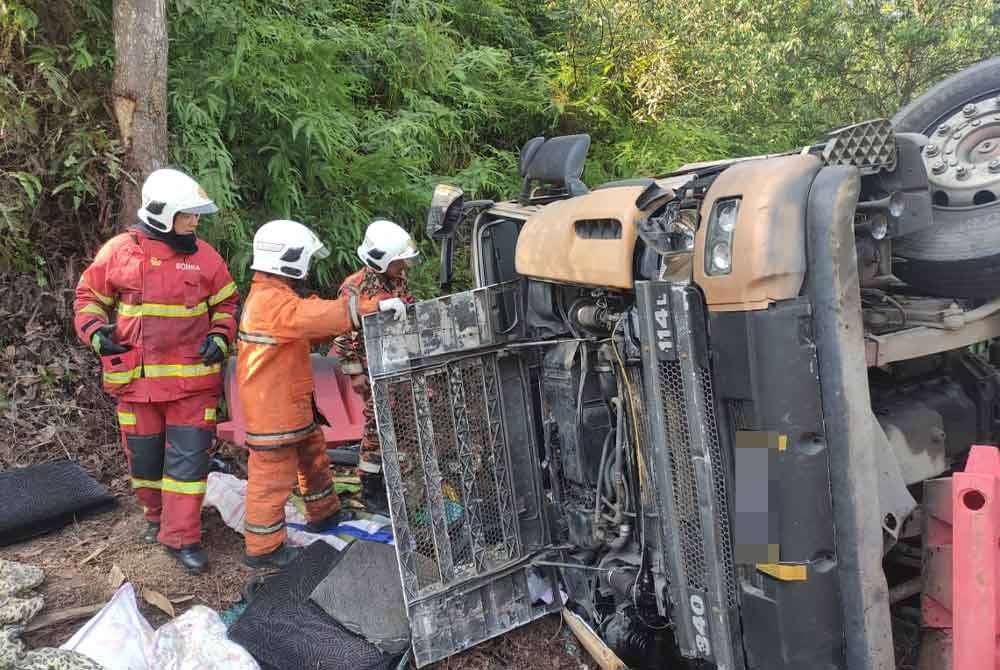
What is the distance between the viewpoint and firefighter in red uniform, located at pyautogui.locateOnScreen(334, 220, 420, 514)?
4523mm

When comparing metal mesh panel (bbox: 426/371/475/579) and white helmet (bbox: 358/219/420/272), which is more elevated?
white helmet (bbox: 358/219/420/272)

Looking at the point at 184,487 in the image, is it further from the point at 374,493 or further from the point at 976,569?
the point at 976,569

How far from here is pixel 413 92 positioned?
7.18 m

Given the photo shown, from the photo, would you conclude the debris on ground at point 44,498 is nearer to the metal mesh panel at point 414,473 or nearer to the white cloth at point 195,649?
the white cloth at point 195,649

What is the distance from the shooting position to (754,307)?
214 cm

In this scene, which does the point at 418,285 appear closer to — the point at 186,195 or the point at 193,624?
the point at 186,195

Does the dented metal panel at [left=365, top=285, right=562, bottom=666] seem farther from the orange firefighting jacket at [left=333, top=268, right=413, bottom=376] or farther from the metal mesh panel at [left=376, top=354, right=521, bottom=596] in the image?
the orange firefighting jacket at [left=333, top=268, right=413, bottom=376]

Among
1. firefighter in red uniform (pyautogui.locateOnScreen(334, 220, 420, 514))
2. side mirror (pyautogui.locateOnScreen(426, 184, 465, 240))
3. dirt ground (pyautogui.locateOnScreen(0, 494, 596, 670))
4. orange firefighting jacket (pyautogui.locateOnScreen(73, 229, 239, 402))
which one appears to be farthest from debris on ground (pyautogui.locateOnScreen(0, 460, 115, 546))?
Result: side mirror (pyautogui.locateOnScreen(426, 184, 465, 240))

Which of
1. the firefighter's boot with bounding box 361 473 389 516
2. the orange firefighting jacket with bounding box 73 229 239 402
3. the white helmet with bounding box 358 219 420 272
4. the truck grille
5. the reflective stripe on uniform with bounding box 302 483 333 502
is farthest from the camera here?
the firefighter's boot with bounding box 361 473 389 516

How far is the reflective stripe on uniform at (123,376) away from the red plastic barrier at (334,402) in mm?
1387

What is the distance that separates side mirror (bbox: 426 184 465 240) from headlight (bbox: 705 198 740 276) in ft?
5.52

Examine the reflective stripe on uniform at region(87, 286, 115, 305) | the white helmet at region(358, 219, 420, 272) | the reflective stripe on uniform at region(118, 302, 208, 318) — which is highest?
the white helmet at region(358, 219, 420, 272)

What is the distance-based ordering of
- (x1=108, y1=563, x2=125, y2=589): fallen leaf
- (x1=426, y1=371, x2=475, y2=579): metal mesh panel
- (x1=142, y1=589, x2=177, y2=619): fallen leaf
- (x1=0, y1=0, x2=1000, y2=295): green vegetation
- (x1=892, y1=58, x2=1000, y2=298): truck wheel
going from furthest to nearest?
(x1=0, y1=0, x2=1000, y2=295): green vegetation < (x1=108, y1=563, x2=125, y2=589): fallen leaf < (x1=142, y1=589, x2=177, y2=619): fallen leaf < (x1=426, y1=371, x2=475, y2=579): metal mesh panel < (x1=892, y1=58, x2=1000, y2=298): truck wheel

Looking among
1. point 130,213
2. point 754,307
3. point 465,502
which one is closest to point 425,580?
point 465,502
